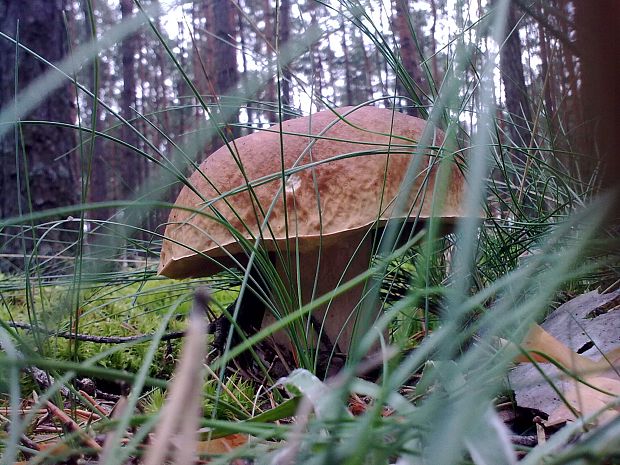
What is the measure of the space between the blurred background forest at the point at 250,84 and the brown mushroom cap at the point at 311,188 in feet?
0.24

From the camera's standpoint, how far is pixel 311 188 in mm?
1077

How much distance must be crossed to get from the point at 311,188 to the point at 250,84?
381 mm

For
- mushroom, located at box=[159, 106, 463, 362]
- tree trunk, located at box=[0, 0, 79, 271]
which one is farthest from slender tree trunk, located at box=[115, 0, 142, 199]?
mushroom, located at box=[159, 106, 463, 362]

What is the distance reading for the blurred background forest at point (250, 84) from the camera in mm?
622

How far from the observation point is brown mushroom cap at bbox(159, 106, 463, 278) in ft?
3.45

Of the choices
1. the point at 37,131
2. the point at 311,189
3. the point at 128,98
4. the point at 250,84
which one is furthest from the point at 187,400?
the point at 128,98

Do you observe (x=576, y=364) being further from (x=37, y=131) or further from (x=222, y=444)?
(x=37, y=131)

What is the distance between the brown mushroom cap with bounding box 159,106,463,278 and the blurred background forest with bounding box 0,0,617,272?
0.07m

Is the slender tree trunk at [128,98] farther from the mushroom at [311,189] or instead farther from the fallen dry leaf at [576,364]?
the fallen dry leaf at [576,364]

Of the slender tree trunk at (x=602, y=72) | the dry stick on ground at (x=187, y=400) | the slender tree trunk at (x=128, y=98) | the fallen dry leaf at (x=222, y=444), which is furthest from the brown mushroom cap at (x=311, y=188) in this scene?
the slender tree trunk at (x=128, y=98)

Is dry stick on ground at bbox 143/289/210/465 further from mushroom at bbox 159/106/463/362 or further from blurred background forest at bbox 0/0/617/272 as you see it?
mushroom at bbox 159/106/463/362

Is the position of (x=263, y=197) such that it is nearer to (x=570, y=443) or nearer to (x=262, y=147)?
(x=262, y=147)

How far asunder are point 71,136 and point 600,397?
3.32m

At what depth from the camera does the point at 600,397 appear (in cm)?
58
